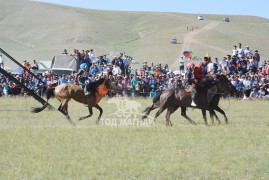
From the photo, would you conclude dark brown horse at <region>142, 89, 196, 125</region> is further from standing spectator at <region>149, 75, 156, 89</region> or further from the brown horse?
standing spectator at <region>149, 75, 156, 89</region>

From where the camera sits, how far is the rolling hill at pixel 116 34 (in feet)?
211

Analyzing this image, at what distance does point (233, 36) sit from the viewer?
77.8 m

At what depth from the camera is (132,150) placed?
1238cm

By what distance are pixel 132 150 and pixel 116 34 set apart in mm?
79240

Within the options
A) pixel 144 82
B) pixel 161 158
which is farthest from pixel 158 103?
pixel 144 82

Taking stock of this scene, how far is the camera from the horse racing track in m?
10.1

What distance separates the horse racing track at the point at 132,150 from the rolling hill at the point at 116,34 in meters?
35.8

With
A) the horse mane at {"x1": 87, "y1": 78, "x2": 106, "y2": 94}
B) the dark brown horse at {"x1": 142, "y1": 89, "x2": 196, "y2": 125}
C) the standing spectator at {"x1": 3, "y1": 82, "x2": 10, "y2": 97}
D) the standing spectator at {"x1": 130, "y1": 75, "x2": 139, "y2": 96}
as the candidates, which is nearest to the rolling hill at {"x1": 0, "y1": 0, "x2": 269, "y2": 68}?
the standing spectator at {"x1": 130, "y1": 75, "x2": 139, "y2": 96}

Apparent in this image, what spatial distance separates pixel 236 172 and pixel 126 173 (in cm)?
176

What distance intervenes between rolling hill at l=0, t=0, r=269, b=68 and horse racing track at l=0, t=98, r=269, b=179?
3578 cm

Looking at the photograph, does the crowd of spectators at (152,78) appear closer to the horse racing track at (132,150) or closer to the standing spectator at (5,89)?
the standing spectator at (5,89)

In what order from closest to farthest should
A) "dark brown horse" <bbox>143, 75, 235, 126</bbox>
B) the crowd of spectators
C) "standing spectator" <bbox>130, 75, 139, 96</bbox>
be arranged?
"dark brown horse" <bbox>143, 75, 235, 126</bbox> < the crowd of spectators < "standing spectator" <bbox>130, 75, 139, 96</bbox>

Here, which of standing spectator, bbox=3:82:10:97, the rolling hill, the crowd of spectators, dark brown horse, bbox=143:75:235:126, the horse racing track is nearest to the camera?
the horse racing track

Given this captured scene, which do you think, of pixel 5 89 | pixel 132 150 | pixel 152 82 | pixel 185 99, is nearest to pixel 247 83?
pixel 152 82
